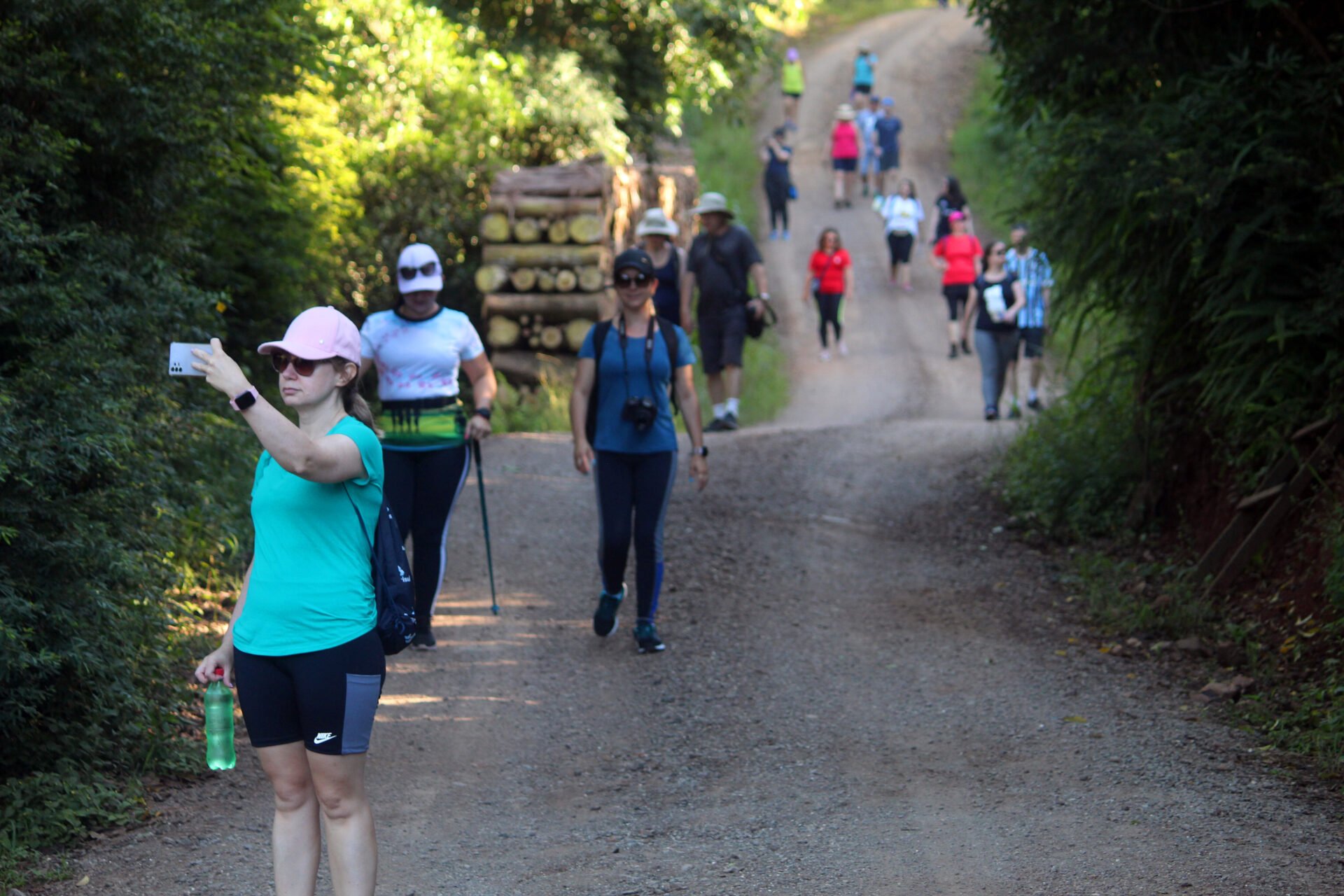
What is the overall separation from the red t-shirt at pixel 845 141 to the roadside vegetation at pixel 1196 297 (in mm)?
17958

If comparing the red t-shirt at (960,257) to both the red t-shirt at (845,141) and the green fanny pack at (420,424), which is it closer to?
the red t-shirt at (845,141)

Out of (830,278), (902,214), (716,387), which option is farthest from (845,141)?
(716,387)

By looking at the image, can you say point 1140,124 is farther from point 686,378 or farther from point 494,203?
point 494,203

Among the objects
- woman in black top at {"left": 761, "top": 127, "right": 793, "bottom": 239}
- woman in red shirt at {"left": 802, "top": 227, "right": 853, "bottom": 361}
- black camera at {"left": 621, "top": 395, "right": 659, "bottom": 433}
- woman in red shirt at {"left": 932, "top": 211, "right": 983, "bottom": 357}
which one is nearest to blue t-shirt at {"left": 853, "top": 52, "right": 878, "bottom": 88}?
woman in black top at {"left": 761, "top": 127, "right": 793, "bottom": 239}

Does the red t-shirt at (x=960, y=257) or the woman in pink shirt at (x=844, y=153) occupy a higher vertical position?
the woman in pink shirt at (x=844, y=153)

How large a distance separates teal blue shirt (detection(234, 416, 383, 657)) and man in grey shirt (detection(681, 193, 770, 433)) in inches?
294

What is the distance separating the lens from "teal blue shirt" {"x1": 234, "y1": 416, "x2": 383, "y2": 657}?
3.61 metres

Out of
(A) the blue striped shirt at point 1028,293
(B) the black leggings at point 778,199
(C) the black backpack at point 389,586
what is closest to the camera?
(C) the black backpack at point 389,586

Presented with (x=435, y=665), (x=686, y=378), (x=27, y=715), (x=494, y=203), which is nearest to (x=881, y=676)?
(x=686, y=378)

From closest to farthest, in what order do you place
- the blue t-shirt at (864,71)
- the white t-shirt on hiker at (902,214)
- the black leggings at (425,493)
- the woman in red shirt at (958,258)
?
the black leggings at (425,493), the woman in red shirt at (958,258), the white t-shirt on hiker at (902,214), the blue t-shirt at (864,71)

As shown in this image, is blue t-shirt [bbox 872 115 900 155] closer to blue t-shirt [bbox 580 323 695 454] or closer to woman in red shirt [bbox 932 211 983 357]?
woman in red shirt [bbox 932 211 983 357]

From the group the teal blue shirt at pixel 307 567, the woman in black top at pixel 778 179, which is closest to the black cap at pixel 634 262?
the teal blue shirt at pixel 307 567

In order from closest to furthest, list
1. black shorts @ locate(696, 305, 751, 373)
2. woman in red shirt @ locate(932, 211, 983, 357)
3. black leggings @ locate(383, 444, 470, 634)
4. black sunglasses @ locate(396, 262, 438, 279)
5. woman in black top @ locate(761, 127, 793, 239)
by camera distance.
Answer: black sunglasses @ locate(396, 262, 438, 279) < black leggings @ locate(383, 444, 470, 634) < black shorts @ locate(696, 305, 751, 373) < woman in red shirt @ locate(932, 211, 983, 357) < woman in black top @ locate(761, 127, 793, 239)

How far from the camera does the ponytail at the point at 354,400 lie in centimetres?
381
